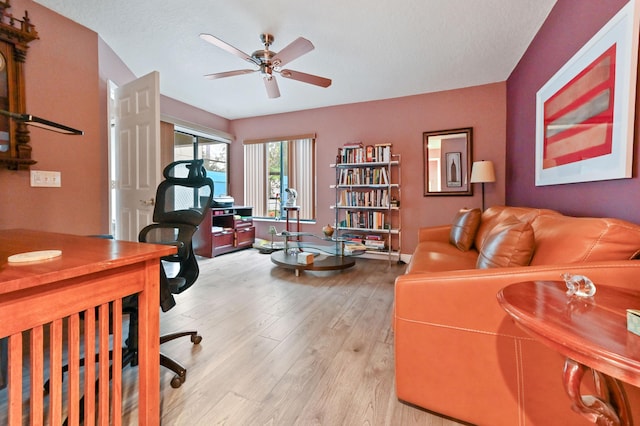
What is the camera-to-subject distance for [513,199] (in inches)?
127

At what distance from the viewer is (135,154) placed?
2.61 metres

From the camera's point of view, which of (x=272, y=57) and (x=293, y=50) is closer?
(x=293, y=50)

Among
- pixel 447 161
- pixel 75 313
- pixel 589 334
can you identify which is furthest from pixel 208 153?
pixel 589 334

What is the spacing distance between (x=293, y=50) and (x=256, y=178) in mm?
3313

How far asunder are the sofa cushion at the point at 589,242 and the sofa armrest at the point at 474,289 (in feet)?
0.50

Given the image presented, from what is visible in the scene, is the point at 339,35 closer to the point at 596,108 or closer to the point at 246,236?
the point at 596,108

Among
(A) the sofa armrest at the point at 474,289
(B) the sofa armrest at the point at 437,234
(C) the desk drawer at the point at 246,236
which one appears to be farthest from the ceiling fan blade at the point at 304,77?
(C) the desk drawer at the point at 246,236

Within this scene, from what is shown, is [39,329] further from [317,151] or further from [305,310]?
[317,151]

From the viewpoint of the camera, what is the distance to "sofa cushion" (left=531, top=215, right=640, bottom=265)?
3.53 feet

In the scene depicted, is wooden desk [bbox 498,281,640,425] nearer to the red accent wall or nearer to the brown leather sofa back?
the brown leather sofa back

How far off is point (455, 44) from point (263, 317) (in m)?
3.16

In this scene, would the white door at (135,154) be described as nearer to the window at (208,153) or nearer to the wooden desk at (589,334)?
the window at (208,153)

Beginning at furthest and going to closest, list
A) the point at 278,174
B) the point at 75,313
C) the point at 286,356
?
the point at 278,174 → the point at 286,356 → the point at 75,313

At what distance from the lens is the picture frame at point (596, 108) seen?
1319mm
